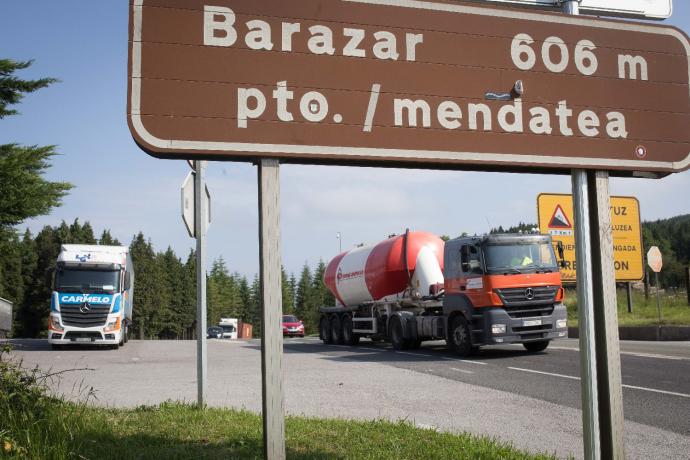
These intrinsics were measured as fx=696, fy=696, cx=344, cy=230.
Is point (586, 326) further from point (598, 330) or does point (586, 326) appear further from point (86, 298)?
Result: point (86, 298)

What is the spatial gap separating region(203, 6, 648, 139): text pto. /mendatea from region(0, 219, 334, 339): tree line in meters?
63.3

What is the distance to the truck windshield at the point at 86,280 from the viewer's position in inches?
930

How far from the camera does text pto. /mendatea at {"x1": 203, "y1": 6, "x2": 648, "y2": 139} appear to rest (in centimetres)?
370

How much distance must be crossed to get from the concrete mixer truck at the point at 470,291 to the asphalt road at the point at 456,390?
662 millimetres

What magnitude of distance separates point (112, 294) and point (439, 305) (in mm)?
11917

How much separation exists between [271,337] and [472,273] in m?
12.5

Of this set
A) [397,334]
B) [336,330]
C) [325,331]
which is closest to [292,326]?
[325,331]

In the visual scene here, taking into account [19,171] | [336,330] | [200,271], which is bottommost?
[336,330]

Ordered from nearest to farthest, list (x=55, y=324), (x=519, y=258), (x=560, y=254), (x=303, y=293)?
(x=519, y=258)
(x=560, y=254)
(x=55, y=324)
(x=303, y=293)

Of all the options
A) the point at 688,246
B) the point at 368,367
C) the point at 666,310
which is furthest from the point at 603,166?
the point at 688,246

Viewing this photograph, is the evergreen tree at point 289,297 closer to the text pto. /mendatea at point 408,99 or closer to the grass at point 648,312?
the grass at point 648,312

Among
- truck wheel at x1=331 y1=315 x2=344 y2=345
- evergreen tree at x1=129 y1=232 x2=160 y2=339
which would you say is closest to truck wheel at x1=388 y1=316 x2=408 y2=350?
truck wheel at x1=331 y1=315 x2=344 y2=345

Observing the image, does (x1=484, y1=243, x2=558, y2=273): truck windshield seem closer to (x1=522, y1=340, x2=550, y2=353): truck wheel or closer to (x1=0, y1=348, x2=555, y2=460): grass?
(x1=522, y1=340, x2=550, y2=353): truck wheel

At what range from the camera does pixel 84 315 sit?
23562 millimetres
